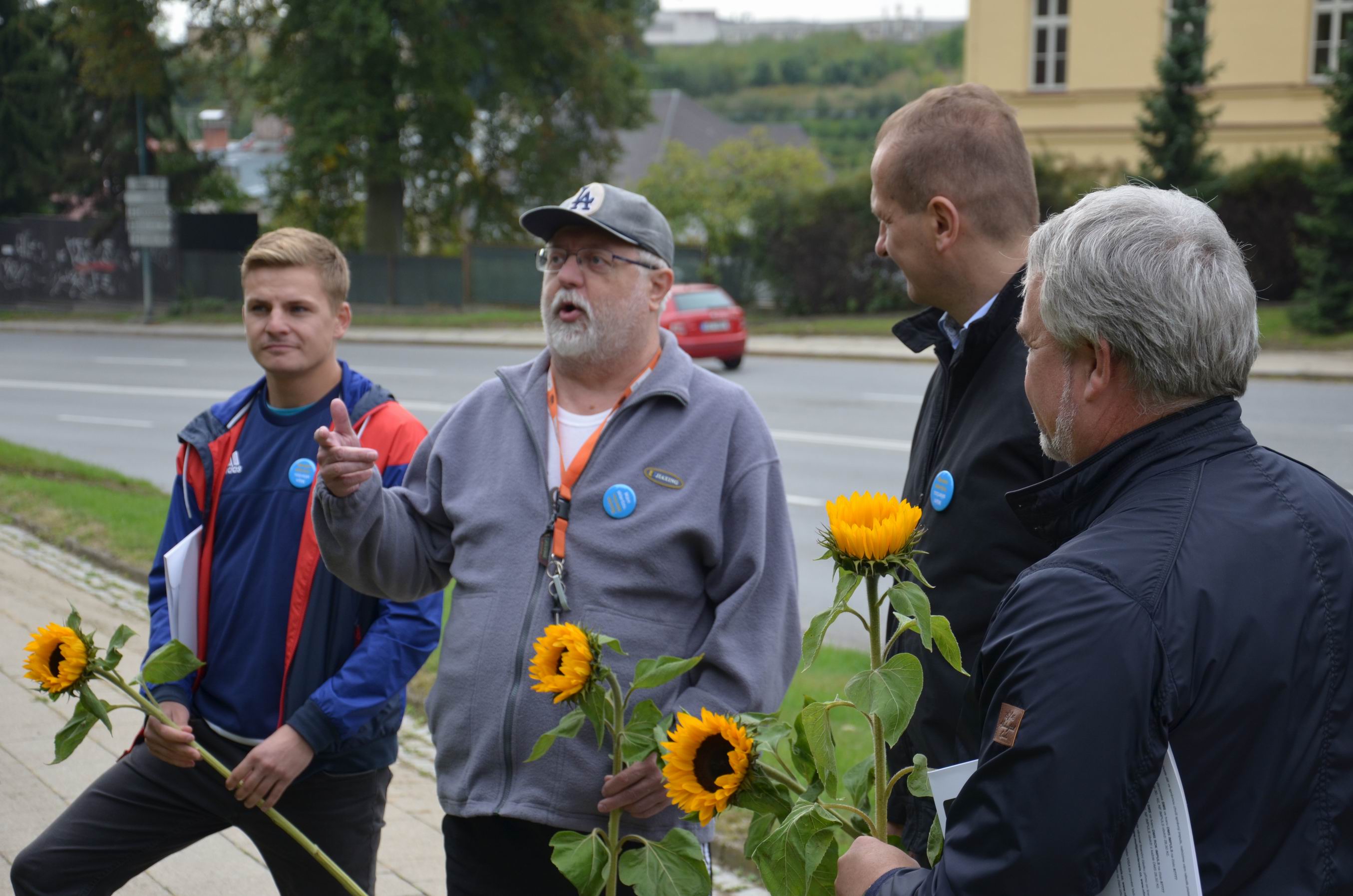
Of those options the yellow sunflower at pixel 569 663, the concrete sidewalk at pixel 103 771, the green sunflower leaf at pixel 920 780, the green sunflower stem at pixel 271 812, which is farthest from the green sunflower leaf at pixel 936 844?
the concrete sidewalk at pixel 103 771

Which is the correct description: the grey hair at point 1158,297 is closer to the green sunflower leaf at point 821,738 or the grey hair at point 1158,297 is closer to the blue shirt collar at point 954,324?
the green sunflower leaf at point 821,738

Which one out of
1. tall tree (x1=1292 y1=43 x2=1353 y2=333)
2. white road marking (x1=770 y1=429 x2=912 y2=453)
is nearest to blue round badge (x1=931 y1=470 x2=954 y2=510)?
white road marking (x1=770 y1=429 x2=912 y2=453)

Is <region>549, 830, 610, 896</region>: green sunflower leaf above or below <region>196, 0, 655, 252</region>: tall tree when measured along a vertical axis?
below

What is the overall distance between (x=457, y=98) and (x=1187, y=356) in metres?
30.7

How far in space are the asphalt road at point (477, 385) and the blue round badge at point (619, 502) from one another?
477 centimetres

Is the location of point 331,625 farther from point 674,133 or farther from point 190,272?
point 674,133

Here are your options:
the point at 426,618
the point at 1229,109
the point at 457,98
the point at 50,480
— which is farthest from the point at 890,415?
the point at 1229,109

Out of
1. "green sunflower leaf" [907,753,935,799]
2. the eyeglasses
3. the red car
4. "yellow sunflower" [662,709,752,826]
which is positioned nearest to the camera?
"yellow sunflower" [662,709,752,826]

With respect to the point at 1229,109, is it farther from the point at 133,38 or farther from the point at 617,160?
the point at 133,38

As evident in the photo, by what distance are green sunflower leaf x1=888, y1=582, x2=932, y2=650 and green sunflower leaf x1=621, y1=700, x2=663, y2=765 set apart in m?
0.47

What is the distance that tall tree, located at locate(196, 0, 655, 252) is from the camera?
3011 cm

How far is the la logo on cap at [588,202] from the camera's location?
9.57ft

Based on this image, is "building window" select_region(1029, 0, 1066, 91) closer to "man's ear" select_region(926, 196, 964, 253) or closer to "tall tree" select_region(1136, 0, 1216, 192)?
"tall tree" select_region(1136, 0, 1216, 192)

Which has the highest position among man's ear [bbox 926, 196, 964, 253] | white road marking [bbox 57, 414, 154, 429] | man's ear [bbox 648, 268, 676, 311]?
man's ear [bbox 926, 196, 964, 253]
